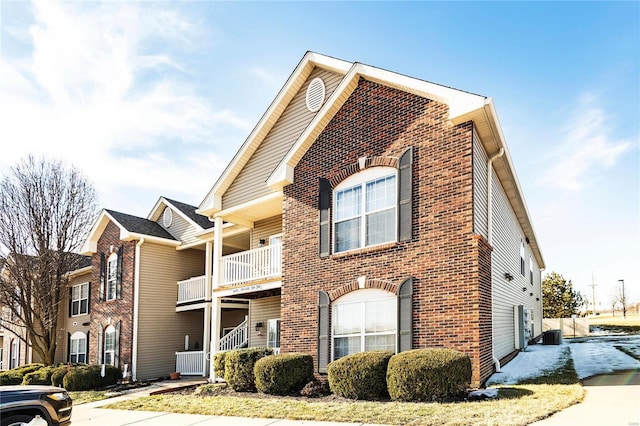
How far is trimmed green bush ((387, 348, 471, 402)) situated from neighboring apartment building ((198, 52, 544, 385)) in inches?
33.8

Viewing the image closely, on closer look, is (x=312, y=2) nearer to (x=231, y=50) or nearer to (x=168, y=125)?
(x=231, y=50)

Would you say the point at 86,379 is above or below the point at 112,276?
below

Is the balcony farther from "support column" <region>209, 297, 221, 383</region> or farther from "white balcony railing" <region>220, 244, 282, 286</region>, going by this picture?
"support column" <region>209, 297, 221, 383</region>

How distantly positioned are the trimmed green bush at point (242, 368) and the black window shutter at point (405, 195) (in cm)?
559

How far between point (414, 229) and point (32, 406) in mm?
8739

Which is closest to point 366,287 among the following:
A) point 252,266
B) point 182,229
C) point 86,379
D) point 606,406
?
point 606,406

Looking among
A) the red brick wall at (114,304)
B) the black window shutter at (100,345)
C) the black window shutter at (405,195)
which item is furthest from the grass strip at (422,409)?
the black window shutter at (100,345)

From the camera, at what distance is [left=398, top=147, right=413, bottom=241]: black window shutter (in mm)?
13156

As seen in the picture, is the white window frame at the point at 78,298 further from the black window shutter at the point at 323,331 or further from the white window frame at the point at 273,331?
the black window shutter at the point at 323,331

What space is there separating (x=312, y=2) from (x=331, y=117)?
135 inches

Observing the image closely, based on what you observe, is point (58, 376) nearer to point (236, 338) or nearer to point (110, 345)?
point (110, 345)

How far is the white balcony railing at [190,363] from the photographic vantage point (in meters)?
22.1

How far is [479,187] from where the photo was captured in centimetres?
1326

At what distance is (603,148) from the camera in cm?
1494
